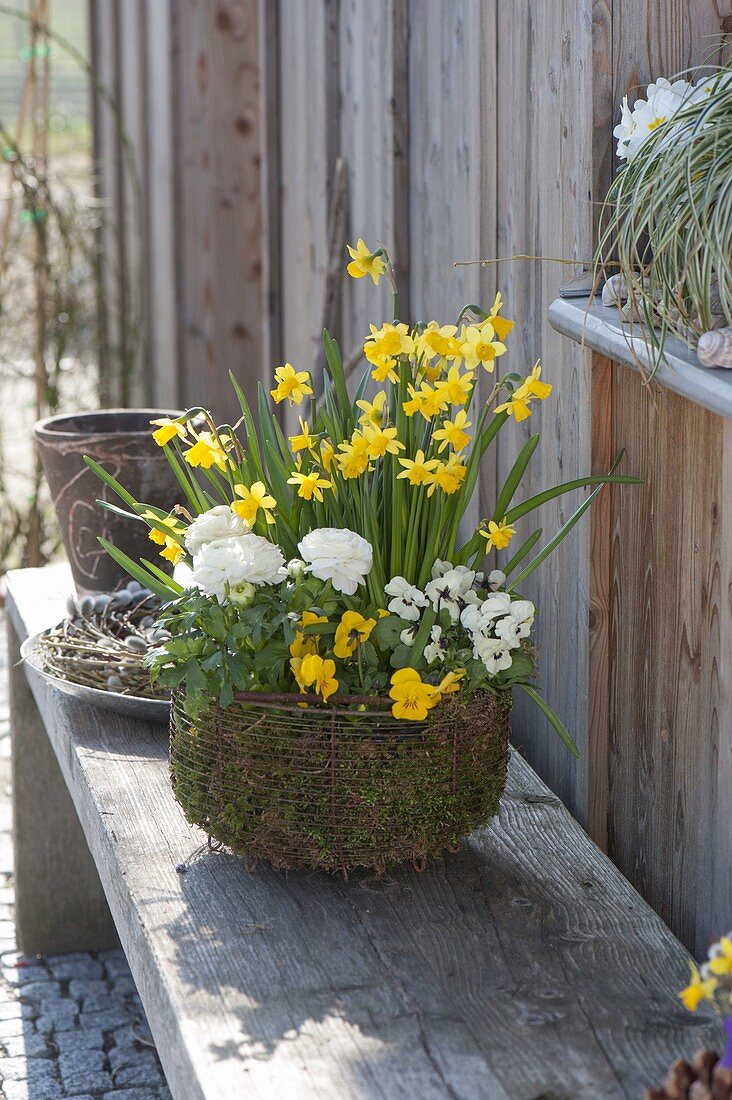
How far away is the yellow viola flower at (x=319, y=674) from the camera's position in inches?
52.4

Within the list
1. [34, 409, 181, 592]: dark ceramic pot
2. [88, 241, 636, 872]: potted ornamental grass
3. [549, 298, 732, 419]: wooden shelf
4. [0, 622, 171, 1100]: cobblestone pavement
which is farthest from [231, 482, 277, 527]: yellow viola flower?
[0, 622, 171, 1100]: cobblestone pavement

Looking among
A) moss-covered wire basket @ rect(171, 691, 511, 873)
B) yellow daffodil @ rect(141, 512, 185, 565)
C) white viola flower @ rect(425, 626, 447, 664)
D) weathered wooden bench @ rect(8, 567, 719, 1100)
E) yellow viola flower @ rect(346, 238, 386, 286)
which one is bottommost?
weathered wooden bench @ rect(8, 567, 719, 1100)

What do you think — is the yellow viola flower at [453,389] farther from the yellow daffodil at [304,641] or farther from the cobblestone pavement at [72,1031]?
the cobblestone pavement at [72,1031]

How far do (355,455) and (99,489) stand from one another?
902mm

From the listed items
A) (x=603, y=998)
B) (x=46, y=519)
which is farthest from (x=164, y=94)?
(x=603, y=998)

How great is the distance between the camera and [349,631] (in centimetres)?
138

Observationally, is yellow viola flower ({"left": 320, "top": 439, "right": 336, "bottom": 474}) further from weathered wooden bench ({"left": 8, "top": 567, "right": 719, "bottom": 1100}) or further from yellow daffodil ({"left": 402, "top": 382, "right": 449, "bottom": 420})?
weathered wooden bench ({"left": 8, "top": 567, "right": 719, "bottom": 1100})

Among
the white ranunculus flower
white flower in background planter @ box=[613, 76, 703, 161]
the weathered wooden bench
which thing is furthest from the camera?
the white ranunculus flower

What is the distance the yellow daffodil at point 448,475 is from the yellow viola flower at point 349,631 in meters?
0.14

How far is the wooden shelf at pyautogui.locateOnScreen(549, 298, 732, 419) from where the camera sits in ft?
3.83

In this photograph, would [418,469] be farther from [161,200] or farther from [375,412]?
[161,200]

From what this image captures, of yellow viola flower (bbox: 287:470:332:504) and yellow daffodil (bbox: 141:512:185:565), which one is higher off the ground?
yellow viola flower (bbox: 287:470:332:504)

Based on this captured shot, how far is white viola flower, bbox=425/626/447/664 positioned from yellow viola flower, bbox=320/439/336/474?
0.68 feet

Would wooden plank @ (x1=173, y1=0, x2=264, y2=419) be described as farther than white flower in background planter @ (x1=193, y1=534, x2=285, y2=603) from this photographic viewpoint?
Yes
